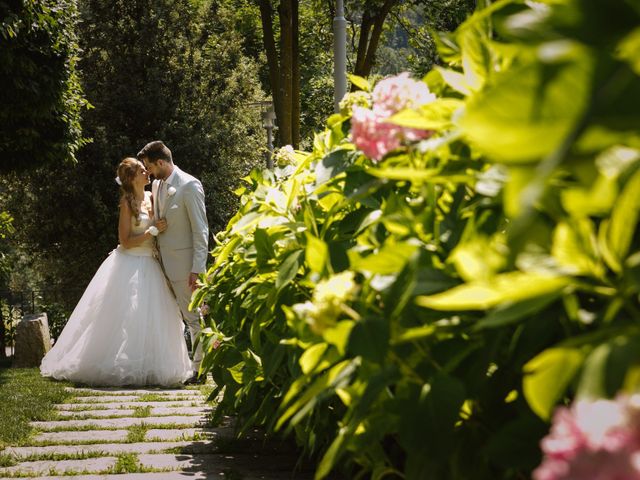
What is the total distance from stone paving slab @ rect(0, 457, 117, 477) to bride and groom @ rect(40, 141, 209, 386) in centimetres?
384

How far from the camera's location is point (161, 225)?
29.6ft

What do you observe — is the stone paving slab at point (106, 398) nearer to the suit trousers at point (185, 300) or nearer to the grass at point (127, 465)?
the suit trousers at point (185, 300)

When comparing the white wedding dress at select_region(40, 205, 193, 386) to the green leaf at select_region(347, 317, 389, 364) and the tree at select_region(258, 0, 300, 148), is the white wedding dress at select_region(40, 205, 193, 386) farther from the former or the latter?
the green leaf at select_region(347, 317, 389, 364)

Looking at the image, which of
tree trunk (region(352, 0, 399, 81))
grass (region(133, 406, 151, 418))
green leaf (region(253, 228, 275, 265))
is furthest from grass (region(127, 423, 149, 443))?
tree trunk (region(352, 0, 399, 81))

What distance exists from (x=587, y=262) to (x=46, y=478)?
3828 mm

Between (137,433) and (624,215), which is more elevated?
(624,215)

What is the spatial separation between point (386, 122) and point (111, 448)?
3.73 metres

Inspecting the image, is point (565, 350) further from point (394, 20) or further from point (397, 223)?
point (394, 20)

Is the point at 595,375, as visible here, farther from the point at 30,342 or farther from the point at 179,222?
the point at 30,342

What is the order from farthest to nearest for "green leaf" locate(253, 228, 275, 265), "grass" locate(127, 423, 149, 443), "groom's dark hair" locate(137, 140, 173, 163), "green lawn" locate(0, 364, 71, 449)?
"groom's dark hair" locate(137, 140, 173, 163)
"green lawn" locate(0, 364, 71, 449)
"grass" locate(127, 423, 149, 443)
"green leaf" locate(253, 228, 275, 265)

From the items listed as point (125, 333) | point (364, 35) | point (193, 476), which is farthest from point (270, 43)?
point (193, 476)

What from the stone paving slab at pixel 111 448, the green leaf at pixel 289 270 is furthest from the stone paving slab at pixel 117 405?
the green leaf at pixel 289 270

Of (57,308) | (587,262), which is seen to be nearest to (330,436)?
(587,262)

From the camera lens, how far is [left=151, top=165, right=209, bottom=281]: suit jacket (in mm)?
8719
